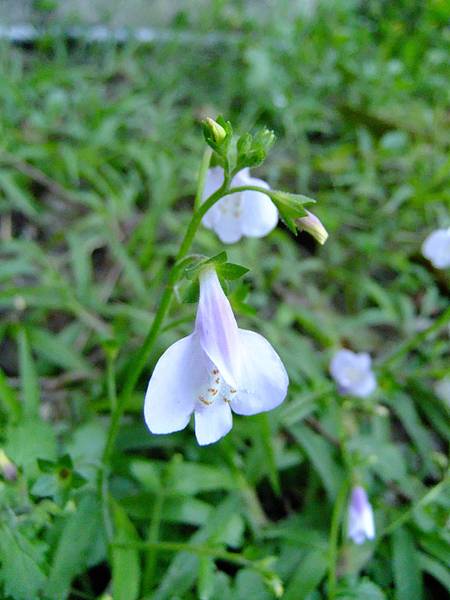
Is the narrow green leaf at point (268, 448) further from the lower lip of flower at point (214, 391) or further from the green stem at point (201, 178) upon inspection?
the green stem at point (201, 178)

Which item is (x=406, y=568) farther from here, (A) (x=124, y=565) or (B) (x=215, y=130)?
(B) (x=215, y=130)

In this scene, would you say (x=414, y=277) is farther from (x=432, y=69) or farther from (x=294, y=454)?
(x=432, y=69)

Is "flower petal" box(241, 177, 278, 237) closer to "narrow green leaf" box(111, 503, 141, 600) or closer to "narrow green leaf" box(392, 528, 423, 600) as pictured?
"narrow green leaf" box(111, 503, 141, 600)

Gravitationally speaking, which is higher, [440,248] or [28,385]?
[440,248]

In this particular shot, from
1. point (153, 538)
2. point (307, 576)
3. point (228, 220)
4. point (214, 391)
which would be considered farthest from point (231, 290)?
point (307, 576)

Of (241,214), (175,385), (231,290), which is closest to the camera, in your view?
(175,385)

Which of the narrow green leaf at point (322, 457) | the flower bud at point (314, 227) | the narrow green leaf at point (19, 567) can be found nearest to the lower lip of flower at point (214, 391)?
the flower bud at point (314, 227)

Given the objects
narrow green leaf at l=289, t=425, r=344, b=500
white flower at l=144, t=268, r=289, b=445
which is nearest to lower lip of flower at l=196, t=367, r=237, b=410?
white flower at l=144, t=268, r=289, b=445
